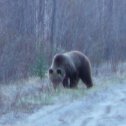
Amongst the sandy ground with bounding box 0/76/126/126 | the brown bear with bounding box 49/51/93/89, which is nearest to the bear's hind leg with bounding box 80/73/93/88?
the brown bear with bounding box 49/51/93/89

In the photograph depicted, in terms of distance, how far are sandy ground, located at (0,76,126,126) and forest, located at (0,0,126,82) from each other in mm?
6592

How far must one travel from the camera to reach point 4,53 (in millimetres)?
21516

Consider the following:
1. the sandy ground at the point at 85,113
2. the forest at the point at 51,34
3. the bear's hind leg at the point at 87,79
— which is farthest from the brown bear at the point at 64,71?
the forest at the point at 51,34

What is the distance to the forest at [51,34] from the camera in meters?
21.6

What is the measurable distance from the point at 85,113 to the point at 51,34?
1542 centimetres

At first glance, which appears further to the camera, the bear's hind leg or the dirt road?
the bear's hind leg

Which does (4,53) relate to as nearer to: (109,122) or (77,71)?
(77,71)

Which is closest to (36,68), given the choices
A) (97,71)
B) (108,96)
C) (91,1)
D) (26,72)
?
(26,72)

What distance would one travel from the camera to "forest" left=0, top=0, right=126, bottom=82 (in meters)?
21.6

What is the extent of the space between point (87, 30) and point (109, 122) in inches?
713

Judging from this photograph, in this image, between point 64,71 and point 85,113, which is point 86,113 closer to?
point 85,113

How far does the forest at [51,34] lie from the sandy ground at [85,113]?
659cm

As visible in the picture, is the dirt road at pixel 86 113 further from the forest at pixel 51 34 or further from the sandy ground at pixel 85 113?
the forest at pixel 51 34

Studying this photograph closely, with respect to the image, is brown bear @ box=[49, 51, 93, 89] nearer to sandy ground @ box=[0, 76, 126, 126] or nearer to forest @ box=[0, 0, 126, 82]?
sandy ground @ box=[0, 76, 126, 126]
